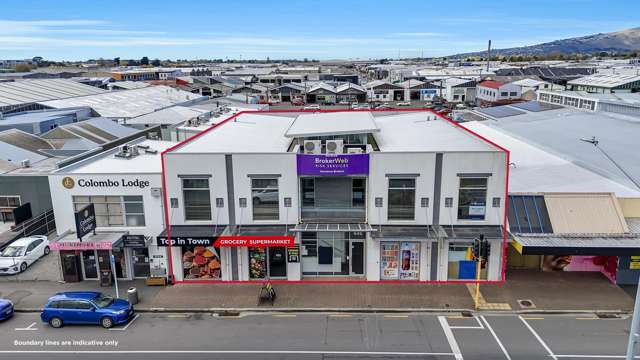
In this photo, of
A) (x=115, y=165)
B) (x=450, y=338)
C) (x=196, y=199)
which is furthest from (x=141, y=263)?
(x=450, y=338)

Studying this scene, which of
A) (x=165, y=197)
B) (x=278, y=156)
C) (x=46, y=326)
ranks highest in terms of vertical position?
(x=278, y=156)

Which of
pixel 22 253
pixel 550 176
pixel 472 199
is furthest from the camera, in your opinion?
pixel 550 176

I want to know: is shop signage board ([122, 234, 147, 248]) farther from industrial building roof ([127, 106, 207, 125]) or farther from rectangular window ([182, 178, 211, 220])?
industrial building roof ([127, 106, 207, 125])

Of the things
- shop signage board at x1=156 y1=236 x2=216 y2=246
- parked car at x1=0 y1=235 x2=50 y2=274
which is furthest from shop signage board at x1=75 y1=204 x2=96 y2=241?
parked car at x1=0 y1=235 x2=50 y2=274

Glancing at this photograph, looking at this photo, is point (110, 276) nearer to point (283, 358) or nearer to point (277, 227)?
point (277, 227)

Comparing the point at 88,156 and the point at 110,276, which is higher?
the point at 88,156

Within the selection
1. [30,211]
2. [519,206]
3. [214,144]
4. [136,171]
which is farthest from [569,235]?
[30,211]

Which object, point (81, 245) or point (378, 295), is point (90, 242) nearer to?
point (81, 245)
